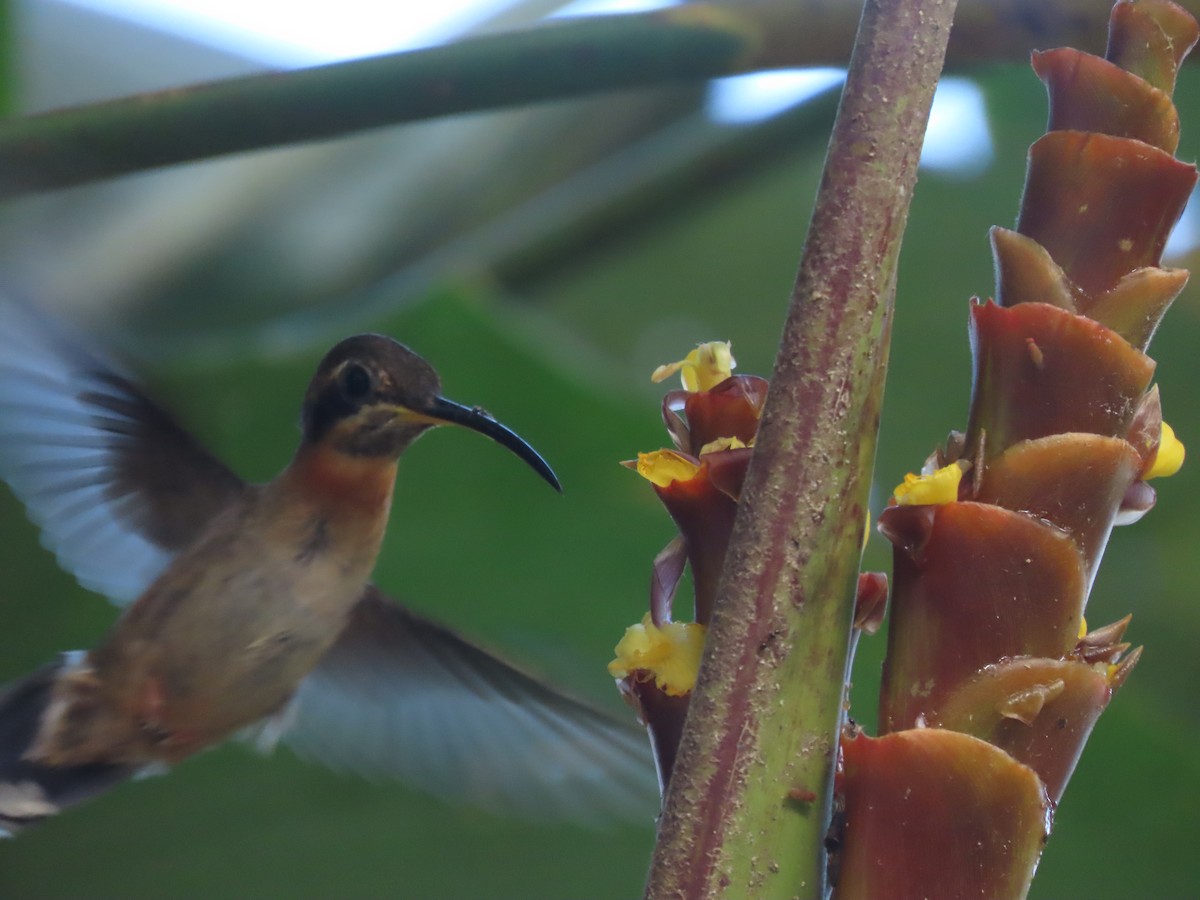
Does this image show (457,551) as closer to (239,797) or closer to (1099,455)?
(239,797)

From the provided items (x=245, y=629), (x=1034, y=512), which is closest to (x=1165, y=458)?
(x=1034, y=512)

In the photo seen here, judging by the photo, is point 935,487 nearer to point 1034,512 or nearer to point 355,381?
point 1034,512

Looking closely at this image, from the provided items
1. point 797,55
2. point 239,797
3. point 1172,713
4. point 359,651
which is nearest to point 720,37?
point 797,55

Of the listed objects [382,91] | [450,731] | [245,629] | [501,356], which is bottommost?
[450,731]

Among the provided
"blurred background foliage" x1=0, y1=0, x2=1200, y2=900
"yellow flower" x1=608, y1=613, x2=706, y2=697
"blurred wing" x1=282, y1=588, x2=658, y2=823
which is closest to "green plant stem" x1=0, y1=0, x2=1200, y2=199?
"blurred background foliage" x1=0, y1=0, x2=1200, y2=900

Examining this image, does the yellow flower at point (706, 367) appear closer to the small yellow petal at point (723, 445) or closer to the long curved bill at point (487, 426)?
the small yellow petal at point (723, 445)

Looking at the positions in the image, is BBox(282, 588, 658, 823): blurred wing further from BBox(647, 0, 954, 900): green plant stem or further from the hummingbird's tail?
BBox(647, 0, 954, 900): green plant stem
